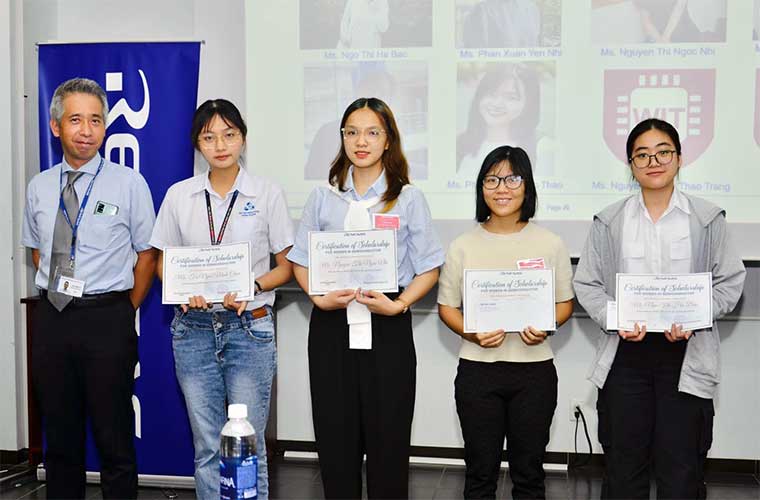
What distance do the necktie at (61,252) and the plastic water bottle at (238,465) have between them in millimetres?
1322

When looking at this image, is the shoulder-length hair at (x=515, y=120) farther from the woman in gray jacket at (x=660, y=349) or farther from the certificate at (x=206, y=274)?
the certificate at (x=206, y=274)

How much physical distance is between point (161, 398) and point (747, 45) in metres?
3.18

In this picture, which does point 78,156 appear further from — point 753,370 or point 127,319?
point 753,370

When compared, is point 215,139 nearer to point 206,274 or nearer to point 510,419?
point 206,274

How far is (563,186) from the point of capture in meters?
3.56

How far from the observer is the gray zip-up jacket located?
2.42 m

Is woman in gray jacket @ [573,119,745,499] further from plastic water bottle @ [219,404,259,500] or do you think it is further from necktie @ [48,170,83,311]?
necktie @ [48,170,83,311]

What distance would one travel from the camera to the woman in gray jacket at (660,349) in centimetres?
244

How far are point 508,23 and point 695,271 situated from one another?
159 centimetres

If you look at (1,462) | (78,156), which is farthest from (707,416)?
(1,462)

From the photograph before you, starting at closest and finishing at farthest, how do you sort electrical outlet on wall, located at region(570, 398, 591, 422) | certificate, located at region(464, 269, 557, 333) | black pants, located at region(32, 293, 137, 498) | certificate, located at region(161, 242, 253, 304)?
certificate, located at region(464, 269, 557, 333) → certificate, located at region(161, 242, 253, 304) → black pants, located at region(32, 293, 137, 498) → electrical outlet on wall, located at region(570, 398, 591, 422)

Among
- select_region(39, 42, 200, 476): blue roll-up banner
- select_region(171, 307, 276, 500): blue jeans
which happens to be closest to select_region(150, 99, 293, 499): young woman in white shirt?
select_region(171, 307, 276, 500): blue jeans

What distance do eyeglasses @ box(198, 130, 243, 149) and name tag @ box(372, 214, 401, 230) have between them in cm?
61
